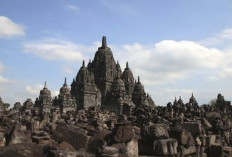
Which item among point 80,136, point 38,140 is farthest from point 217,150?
point 38,140

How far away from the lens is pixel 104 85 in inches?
2685

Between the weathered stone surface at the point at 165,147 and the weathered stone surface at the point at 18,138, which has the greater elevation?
the weathered stone surface at the point at 18,138

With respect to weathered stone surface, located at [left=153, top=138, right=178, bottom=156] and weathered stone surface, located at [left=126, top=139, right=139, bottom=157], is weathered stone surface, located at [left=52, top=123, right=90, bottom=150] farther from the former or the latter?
weathered stone surface, located at [left=153, top=138, right=178, bottom=156]

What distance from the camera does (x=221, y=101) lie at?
38406 mm

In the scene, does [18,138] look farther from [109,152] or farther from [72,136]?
[109,152]

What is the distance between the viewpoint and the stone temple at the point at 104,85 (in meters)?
61.1

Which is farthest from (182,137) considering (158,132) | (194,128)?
(194,128)

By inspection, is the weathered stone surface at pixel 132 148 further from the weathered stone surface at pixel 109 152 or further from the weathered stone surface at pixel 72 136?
the weathered stone surface at pixel 109 152

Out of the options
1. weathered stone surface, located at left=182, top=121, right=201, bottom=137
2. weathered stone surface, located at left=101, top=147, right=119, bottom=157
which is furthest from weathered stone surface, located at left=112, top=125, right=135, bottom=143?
weathered stone surface, located at left=182, top=121, right=201, bottom=137

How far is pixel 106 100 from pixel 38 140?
55196 millimetres

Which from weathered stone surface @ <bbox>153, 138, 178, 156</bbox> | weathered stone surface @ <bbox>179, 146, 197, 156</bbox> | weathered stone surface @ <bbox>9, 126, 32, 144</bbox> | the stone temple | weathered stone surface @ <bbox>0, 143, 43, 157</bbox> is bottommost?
weathered stone surface @ <bbox>179, 146, 197, 156</bbox>

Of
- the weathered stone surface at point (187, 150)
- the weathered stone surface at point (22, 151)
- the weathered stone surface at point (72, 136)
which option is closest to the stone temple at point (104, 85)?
the weathered stone surface at point (187, 150)

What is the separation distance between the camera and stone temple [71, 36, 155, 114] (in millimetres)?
61125

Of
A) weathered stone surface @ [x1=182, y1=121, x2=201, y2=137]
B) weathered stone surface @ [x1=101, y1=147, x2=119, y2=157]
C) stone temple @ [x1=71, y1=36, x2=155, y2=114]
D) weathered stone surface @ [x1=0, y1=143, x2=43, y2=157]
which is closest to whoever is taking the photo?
weathered stone surface @ [x1=0, y1=143, x2=43, y2=157]
